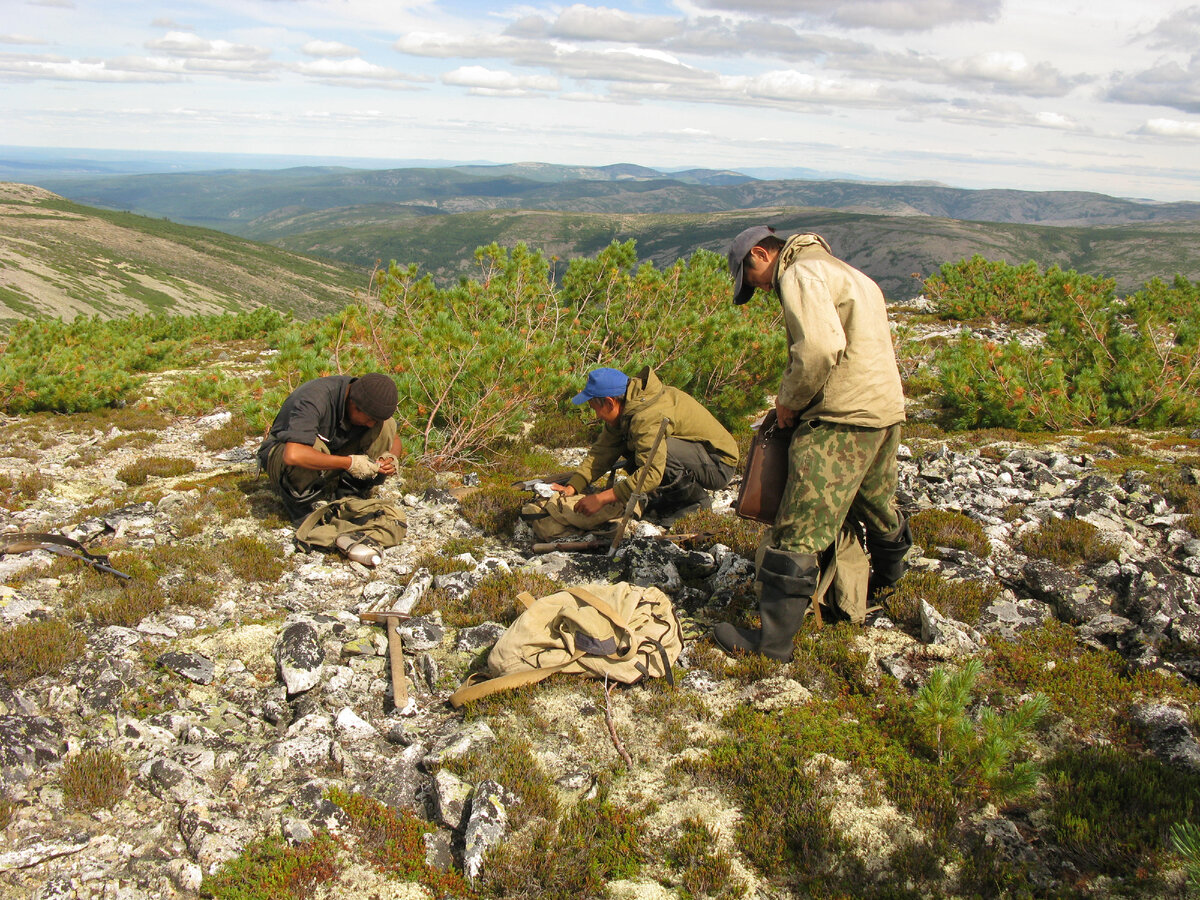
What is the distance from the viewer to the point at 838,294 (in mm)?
4215

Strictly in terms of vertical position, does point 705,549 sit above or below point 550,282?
below

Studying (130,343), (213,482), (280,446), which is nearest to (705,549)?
(280,446)

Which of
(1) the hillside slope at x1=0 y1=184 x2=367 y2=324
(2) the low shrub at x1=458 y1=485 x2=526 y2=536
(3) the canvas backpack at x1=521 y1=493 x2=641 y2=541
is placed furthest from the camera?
(1) the hillside slope at x1=0 y1=184 x2=367 y2=324

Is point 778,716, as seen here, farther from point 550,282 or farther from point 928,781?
point 550,282

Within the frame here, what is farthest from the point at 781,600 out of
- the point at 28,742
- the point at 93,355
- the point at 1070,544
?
the point at 93,355

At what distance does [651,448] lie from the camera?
6.38 metres

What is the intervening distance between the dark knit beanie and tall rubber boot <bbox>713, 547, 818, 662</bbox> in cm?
372

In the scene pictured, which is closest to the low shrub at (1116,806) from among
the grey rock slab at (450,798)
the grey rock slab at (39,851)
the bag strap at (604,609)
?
the bag strap at (604,609)

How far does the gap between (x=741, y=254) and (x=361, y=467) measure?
13.3ft

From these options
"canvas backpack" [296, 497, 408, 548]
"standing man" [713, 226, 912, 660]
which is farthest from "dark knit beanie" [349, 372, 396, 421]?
"standing man" [713, 226, 912, 660]

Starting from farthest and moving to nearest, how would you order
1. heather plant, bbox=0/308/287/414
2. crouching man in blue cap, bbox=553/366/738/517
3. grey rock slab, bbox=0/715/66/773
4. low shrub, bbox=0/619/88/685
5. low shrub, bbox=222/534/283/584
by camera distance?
heather plant, bbox=0/308/287/414
crouching man in blue cap, bbox=553/366/738/517
low shrub, bbox=222/534/283/584
low shrub, bbox=0/619/88/685
grey rock slab, bbox=0/715/66/773

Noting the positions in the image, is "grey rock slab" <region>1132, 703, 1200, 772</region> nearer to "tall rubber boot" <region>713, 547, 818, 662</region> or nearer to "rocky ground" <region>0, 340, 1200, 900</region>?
"rocky ground" <region>0, 340, 1200, 900</region>

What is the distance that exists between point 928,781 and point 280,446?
20.4ft

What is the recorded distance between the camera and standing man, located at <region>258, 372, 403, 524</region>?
627 cm
